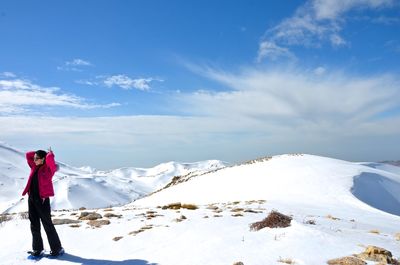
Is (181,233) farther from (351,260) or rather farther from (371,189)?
(371,189)

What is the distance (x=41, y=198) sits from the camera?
1109 centimetres

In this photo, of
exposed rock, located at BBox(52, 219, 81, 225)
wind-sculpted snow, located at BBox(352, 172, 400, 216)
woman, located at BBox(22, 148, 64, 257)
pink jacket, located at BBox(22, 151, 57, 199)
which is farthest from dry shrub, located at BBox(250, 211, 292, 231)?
wind-sculpted snow, located at BBox(352, 172, 400, 216)

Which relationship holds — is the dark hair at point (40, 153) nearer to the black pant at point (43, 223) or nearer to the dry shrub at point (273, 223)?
the black pant at point (43, 223)

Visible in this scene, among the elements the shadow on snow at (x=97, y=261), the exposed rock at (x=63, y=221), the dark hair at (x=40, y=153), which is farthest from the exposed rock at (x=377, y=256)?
the exposed rock at (x=63, y=221)

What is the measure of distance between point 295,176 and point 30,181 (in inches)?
1067

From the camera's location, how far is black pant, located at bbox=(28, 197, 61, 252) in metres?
10.8

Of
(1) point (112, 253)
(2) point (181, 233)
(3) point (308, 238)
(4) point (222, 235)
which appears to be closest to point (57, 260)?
(1) point (112, 253)

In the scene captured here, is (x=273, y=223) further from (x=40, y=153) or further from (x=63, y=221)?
(x=63, y=221)

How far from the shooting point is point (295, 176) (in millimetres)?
34656

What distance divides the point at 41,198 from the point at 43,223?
0.69m

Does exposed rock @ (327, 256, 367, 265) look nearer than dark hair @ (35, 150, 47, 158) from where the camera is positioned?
Yes

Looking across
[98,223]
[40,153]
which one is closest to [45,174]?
[40,153]

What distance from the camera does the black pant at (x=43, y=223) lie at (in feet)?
35.5

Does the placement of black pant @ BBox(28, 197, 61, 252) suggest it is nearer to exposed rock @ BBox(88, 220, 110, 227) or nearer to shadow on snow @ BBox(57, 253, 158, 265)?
shadow on snow @ BBox(57, 253, 158, 265)
